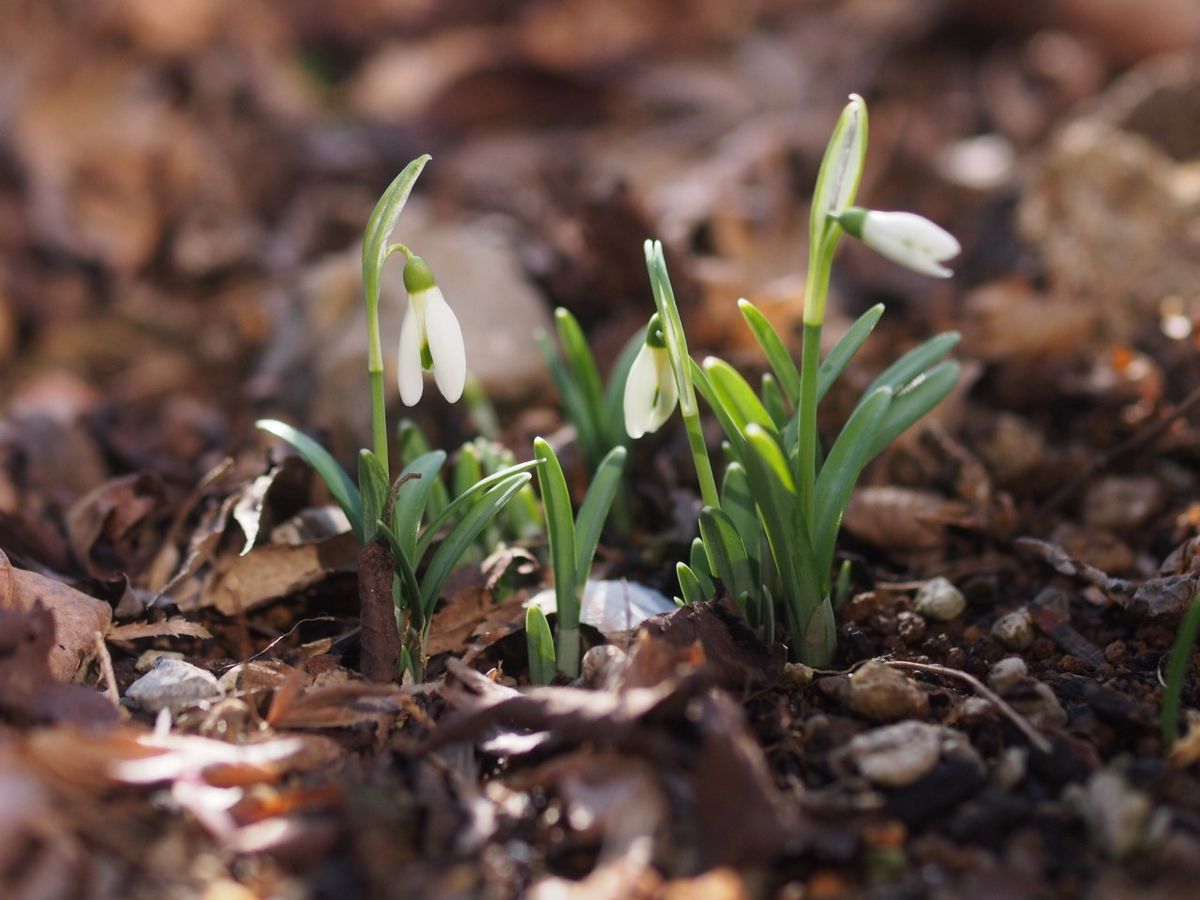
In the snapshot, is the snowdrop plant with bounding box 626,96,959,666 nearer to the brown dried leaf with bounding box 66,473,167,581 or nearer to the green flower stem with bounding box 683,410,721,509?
the green flower stem with bounding box 683,410,721,509

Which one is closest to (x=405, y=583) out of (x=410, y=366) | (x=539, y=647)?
(x=539, y=647)

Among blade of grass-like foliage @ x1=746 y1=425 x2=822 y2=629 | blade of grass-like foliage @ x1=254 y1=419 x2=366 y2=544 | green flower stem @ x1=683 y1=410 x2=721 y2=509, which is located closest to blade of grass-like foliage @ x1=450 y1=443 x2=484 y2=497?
blade of grass-like foliage @ x1=254 y1=419 x2=366 y2=544

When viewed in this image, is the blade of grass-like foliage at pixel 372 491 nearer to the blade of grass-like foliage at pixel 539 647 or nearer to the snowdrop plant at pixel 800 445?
the blade of grass-like foliage at pixel 539 647

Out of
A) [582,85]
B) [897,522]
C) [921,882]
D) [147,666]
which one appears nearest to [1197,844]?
[921,882]

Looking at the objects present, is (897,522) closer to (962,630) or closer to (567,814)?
(962,630)

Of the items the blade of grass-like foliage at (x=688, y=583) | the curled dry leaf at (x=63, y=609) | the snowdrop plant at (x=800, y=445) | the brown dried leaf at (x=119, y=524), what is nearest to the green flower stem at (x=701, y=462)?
the snowdrop plant at (x=800, y=445)

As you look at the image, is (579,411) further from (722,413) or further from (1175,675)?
(1175,675)

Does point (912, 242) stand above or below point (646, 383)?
above
